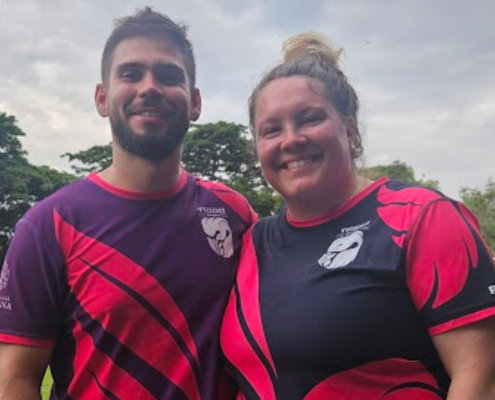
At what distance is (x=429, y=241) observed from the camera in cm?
218

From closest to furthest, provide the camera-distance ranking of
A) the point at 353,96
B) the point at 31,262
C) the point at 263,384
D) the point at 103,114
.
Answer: the point at 263,384, the point at 31,262, the point at 353,96, the point at 103,114

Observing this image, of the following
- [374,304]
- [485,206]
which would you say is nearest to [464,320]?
[374,304]

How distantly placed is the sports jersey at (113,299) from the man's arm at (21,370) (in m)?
0.05

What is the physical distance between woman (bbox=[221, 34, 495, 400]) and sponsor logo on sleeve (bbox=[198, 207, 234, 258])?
0.49 feet

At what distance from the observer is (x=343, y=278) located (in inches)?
92.2

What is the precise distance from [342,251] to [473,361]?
674mm

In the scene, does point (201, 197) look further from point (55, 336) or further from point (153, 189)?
point (55, 336)

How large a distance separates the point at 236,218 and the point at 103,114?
960 millimetres

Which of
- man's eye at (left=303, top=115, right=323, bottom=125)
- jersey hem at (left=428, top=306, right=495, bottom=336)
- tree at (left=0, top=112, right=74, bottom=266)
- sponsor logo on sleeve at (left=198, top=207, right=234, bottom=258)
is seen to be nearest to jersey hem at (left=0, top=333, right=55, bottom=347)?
sponsor logo on sleeve at (left=198, top=207, right=234, bottom=258)

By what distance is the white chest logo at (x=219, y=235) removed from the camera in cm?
306

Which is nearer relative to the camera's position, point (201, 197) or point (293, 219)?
point (293, 219)

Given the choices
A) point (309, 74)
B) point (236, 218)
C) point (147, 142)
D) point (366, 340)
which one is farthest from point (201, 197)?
point (366, 340)

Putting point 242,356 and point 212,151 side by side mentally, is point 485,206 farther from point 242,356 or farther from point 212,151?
point 242,356

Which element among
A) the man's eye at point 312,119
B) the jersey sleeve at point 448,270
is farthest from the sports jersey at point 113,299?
the jersey sleeve at point 448,270
